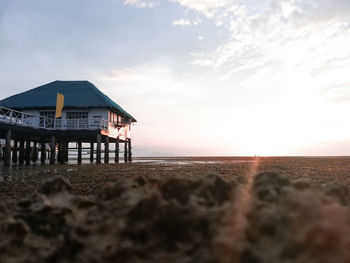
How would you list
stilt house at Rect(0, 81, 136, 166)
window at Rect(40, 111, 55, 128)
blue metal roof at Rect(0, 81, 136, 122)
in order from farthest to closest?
blue metal roof at Rect(0, 81, 136, 122), stilt house at Rect(0, 81, 136, 166), window at Rect(40, 111, 55, 128)

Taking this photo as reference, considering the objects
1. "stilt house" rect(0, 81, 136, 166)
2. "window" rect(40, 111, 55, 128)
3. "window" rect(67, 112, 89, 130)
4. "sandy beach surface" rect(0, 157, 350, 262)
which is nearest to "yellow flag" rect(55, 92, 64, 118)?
"stilt house" rect(0, 81, 136, 166)

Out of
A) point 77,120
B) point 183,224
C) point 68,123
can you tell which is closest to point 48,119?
point 68,123

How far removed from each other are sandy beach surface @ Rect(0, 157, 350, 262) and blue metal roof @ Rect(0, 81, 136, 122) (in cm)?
2175

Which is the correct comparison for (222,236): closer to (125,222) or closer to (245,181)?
(125,222)

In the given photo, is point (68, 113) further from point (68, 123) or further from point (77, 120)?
point (77, 120)

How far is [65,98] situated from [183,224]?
25374mm

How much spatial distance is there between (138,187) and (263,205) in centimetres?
113

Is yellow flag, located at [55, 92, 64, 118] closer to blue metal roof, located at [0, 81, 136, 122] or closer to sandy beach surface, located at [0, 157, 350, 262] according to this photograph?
blue metal roof, located at [0, 81, 136, 122]

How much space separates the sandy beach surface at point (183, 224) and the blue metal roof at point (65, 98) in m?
21.8

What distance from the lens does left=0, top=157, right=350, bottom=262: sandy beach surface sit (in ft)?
4.70

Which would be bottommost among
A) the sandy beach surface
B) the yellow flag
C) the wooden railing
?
the sandy beach surface

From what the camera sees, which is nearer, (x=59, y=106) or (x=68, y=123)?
(x=59, y=106)

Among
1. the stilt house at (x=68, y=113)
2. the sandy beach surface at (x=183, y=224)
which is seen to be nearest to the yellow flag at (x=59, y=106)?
the stilt house at (x=68, y=113)

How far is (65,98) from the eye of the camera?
81.5 feet
